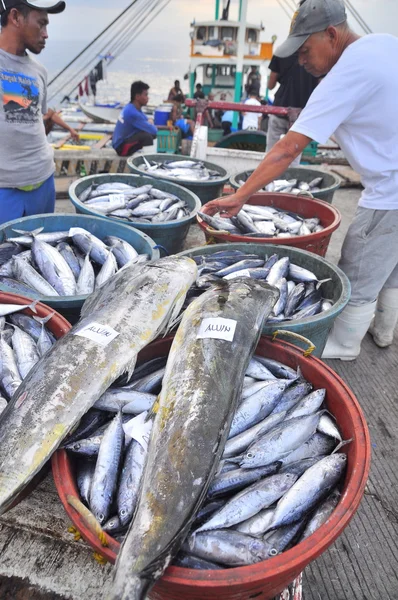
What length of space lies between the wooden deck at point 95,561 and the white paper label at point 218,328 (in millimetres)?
1192

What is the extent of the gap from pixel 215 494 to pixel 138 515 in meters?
0.43

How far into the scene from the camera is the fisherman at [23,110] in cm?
337

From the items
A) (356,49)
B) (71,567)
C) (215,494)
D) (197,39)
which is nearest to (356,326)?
(356,49)

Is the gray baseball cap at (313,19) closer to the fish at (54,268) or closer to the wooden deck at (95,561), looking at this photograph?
the fish at (54,268)

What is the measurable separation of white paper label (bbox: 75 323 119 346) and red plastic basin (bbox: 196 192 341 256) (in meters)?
1.81

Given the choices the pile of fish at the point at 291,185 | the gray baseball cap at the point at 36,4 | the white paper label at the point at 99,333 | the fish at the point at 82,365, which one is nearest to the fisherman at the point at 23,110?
the gray baseball cap at the point at 36,4

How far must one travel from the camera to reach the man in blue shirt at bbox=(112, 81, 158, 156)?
7812 millimetres

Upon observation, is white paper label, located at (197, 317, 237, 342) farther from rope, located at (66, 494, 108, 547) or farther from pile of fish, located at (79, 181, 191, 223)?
pile of fish, located at (79, 181, 191, 223)

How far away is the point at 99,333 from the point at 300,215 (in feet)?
11.3

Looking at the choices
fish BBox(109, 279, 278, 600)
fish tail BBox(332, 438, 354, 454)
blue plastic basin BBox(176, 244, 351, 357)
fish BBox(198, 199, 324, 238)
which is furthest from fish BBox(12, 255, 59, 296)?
fish tail BBox(332, 438, 354, 454)

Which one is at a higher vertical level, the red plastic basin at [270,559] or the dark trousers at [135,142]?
the dark trousers at [135,142]

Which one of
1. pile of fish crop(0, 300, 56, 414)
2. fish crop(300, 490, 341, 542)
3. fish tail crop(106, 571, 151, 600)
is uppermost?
fish tail crop(106, 571, 151, 600)

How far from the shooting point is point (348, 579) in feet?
7.29

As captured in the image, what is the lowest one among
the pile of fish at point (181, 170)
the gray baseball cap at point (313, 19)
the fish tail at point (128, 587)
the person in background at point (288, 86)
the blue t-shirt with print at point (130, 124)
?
the fish tail at point (128, 587)
